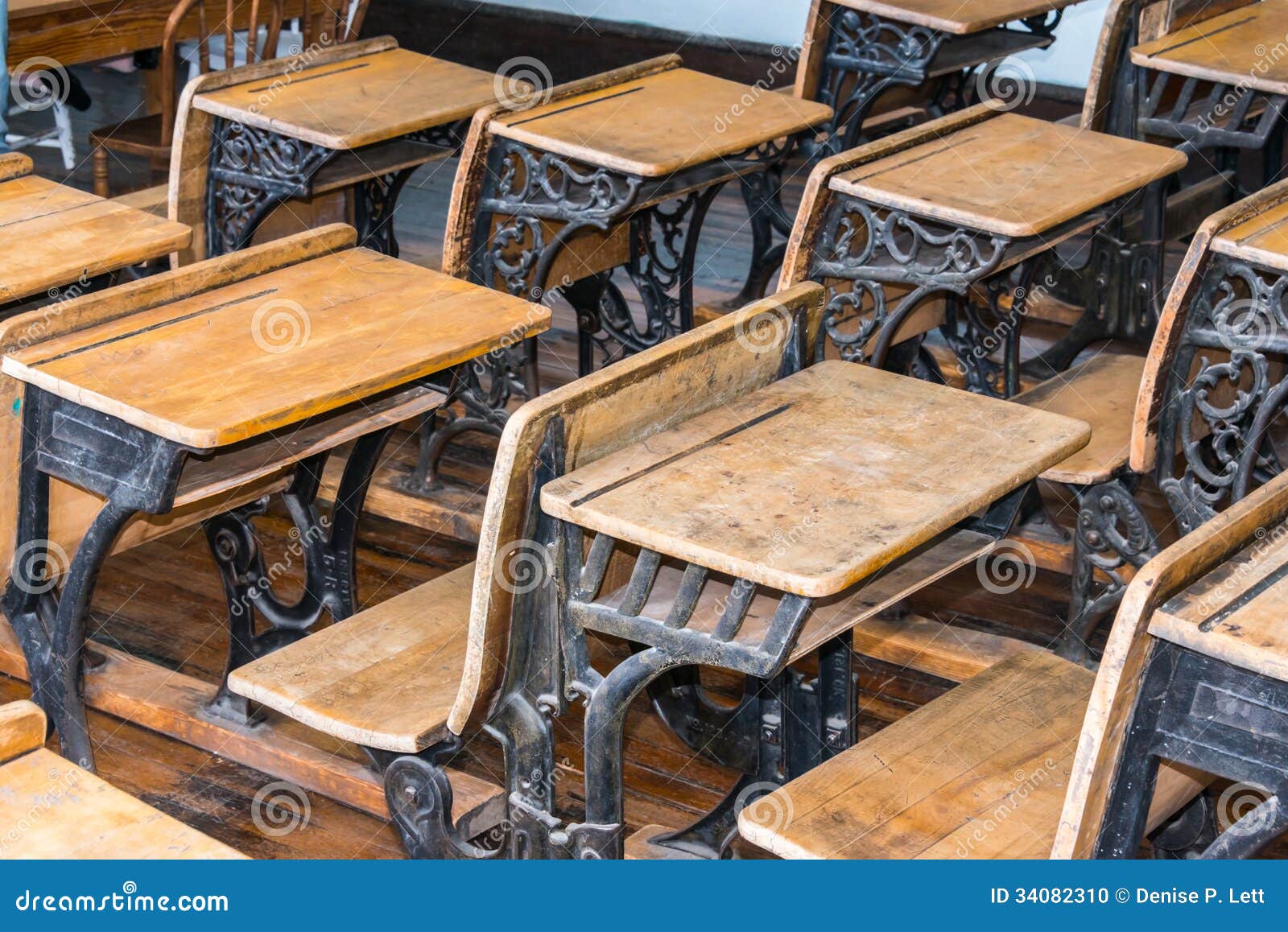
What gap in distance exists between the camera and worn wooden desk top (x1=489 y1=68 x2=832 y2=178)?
3.41m

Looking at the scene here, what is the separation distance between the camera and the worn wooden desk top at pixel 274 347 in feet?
7.55

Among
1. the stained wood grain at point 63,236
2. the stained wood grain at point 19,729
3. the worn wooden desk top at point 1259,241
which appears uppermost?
the worn wooden desk top at point 1259,241

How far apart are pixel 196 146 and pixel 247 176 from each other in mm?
123

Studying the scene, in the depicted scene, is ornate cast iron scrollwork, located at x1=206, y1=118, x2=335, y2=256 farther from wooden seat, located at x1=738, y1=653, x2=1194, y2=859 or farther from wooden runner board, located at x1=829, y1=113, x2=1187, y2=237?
wooden seat, located at x1=738, y1=653, x2=1194, y2=859

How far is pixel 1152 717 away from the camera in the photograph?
1814mm

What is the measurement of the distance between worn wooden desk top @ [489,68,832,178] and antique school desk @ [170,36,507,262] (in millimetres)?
252

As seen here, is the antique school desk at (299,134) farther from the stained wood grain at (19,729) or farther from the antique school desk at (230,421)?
the stained wood grain at (19,729)

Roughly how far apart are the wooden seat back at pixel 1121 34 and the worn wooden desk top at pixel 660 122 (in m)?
0.66

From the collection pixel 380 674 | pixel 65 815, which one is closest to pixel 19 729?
pixel 65 815

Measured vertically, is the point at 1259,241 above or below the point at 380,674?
above

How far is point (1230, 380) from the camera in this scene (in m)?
3.07

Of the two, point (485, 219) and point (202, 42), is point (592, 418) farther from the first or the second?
point (202, 42)

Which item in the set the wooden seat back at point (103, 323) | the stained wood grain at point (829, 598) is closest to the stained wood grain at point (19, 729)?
the stained wood grain at point (829, 598)
